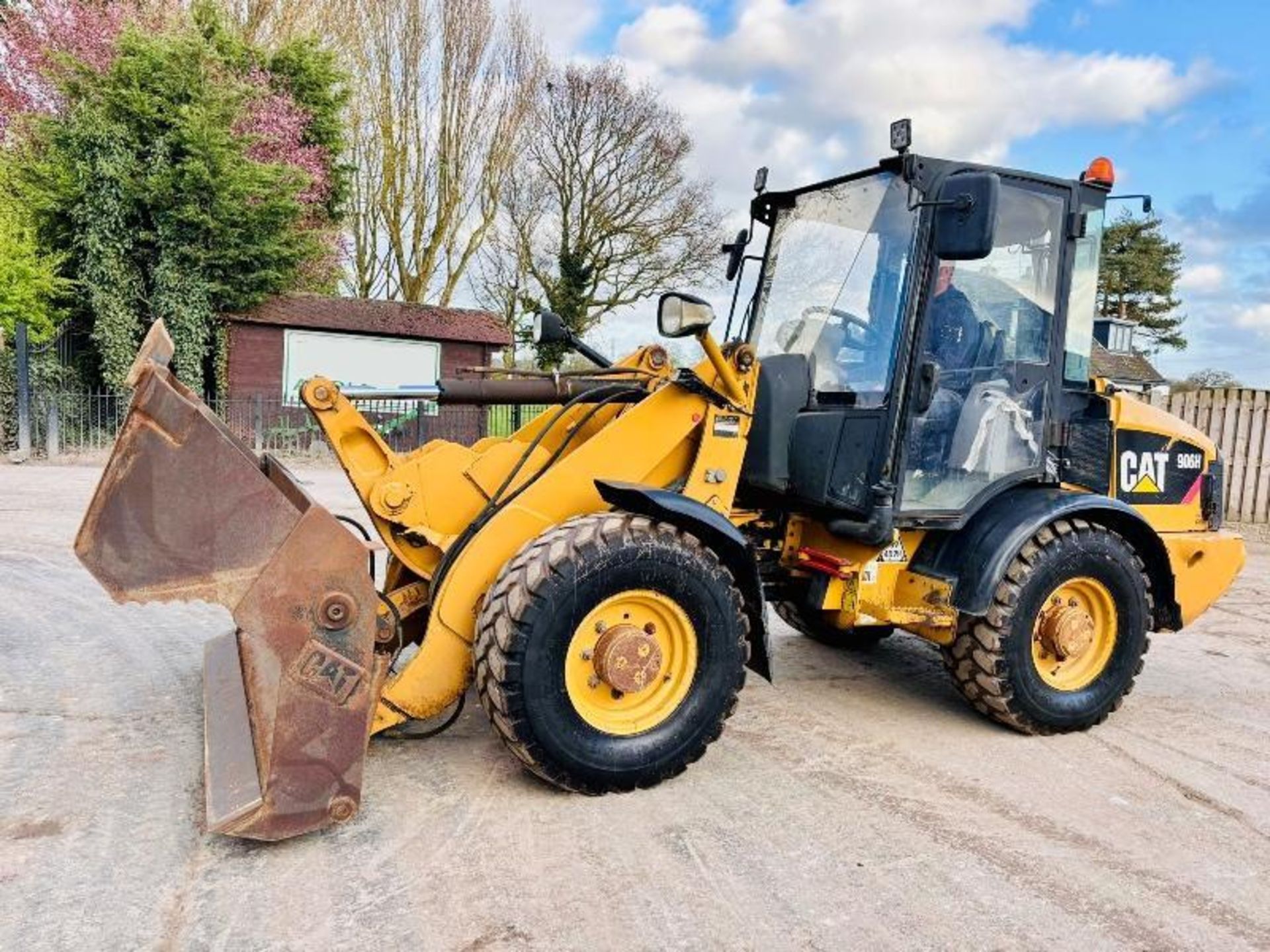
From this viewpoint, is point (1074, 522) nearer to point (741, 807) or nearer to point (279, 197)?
point (741, 807)

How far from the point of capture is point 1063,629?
4.30m

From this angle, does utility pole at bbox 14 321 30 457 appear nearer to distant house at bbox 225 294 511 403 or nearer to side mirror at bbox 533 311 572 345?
distant house at bbox 225 294 511 403

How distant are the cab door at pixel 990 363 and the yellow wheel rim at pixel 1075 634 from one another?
1.90 ft

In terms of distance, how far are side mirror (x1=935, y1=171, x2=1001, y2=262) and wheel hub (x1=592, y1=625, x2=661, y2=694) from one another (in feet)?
6.36

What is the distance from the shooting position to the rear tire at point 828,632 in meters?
5.64

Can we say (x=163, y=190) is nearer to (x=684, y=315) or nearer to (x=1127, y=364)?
(x=684, y=315)

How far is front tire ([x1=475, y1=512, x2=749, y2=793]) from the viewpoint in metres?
3.25

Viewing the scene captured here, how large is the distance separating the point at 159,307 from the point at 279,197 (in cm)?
289

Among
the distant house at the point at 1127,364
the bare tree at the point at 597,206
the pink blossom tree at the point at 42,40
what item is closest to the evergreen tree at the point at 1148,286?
the distant house at the point at 1127,364

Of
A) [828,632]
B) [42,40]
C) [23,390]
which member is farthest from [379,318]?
[828,632]

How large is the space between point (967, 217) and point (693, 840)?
8.36 feet

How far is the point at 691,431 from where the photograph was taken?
3943 mm

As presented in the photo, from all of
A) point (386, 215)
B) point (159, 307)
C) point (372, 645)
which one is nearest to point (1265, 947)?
point (372, 645)

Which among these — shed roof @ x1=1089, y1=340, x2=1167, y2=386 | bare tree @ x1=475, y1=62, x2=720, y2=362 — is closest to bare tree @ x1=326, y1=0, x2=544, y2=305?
bare tree @ x1=475, y1=62, x2=720, y2=362
